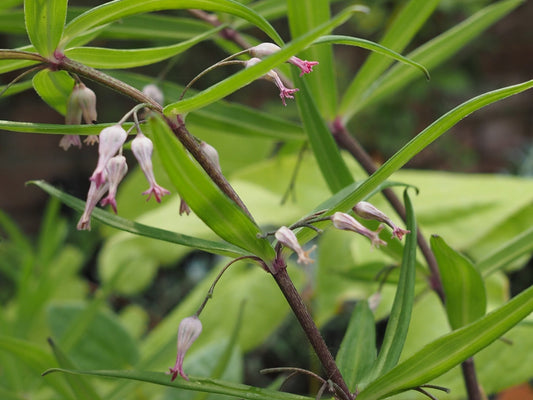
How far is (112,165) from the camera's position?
0.30 meters

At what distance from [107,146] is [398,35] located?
0.33 m

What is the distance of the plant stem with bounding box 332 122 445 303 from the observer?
507 mm

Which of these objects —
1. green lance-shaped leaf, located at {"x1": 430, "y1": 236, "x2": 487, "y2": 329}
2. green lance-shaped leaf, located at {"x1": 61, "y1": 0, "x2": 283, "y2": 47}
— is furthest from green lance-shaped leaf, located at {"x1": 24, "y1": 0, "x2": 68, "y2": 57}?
green lance-shaped leaf, located at {"x1": 430, "y1": 236, "x2": 487, "y2": 329}

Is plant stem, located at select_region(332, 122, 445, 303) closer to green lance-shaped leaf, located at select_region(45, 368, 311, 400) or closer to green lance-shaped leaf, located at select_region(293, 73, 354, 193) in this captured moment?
green lance-shaped leaf, located at select_region(293, 73, 354, 193)

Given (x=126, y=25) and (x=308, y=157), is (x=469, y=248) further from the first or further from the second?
(x=126, y=25)

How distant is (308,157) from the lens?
0.94 metres

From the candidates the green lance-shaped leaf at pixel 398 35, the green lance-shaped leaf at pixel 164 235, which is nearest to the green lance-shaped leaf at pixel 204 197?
the green lance-shaped leaf at pixel 164 235

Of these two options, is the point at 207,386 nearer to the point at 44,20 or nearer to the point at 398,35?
the point at 44,20

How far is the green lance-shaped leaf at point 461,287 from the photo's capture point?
0.41m

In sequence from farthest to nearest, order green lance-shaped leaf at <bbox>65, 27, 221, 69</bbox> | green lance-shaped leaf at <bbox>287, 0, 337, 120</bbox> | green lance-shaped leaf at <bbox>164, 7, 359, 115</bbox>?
green lance-shaped leaf at <bbox>287, 0, 337, 120</bbox>, green lance-shaped leaf at <bbox>65, 27, 221, 69</bbox>, green lance-shaped leaf at <bbox>164, 7, 359, 115</bbox>

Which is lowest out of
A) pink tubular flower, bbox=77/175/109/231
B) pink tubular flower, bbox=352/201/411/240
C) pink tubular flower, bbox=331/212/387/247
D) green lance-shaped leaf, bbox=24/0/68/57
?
pink tubular flower, bbox=331/212/387/247

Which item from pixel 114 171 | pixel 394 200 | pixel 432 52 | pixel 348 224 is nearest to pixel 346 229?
pixel 348 224

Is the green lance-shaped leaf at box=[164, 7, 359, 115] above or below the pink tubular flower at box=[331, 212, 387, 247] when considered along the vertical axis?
above

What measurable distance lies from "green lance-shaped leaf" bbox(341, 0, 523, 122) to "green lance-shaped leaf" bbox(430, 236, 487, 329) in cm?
21
